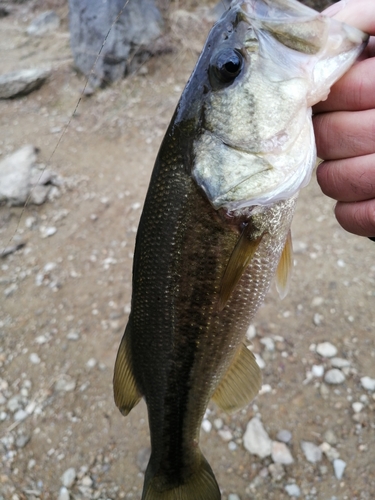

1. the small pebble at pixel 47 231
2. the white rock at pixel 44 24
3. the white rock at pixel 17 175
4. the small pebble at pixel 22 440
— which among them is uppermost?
the white rock at pixel 44 24

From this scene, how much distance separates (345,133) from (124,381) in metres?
1.10

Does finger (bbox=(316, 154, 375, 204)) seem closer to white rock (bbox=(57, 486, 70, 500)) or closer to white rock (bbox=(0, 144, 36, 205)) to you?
white rock (bbox=(57, 486, 70, 500))

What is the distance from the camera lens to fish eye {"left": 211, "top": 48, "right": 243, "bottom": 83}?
112cm

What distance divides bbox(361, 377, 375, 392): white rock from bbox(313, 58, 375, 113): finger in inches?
69.3

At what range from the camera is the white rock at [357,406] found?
2262 millimetres

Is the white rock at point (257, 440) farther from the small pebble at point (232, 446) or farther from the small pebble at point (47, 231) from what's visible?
the small pebble at point (47, 231)

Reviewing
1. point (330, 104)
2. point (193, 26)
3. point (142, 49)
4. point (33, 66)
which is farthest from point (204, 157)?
point (33, 66)

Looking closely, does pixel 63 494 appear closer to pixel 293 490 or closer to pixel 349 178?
pixel 293 490

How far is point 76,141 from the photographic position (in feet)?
15.3

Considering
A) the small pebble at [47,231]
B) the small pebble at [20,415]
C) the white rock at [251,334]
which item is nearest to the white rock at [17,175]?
the small pebble at [47,231]

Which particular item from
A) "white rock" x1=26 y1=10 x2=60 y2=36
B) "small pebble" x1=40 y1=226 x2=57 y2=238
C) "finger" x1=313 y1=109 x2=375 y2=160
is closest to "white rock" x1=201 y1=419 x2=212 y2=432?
"finger" x1=313 y1=109 x2=375 y2=160

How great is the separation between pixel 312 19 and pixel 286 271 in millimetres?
711

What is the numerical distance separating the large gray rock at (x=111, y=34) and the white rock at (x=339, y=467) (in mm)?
4880

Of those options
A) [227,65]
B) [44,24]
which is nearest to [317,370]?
[227,65]
